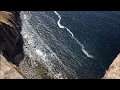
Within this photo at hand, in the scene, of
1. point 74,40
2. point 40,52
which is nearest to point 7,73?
point 40,52

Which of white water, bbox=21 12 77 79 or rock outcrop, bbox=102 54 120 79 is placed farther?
white water, bbox=21 12 77 79

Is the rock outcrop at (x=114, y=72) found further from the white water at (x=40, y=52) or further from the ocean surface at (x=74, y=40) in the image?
the white water at (x=40, y=52)

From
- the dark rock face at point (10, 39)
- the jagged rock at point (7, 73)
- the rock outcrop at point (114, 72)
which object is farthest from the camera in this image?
the dark rock face at point (10, 39)

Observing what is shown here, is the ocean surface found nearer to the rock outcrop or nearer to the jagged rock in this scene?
the rock outcrop

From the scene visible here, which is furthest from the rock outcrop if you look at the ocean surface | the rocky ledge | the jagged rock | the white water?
the jagged rock

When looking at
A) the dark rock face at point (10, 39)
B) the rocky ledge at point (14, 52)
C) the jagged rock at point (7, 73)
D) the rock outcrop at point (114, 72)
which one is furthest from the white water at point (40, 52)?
the jagged rock at point (7, 73)

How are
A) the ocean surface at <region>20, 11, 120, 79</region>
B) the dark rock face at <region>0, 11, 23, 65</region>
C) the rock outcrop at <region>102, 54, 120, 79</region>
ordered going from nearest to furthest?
the rock outcrop at <region>102, 54, 120, 79</region> < the ocean surface at <region>20, 11, 120, 79</region> < the dark rock face at <region>0, 11, 23, 65</region>

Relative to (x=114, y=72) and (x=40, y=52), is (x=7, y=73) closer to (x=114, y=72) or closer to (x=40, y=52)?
(x=114, y=72)
